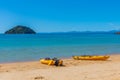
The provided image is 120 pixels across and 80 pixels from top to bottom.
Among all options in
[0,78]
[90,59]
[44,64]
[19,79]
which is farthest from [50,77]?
[90,59]

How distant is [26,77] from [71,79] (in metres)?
2.53

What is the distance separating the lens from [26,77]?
14.2 m

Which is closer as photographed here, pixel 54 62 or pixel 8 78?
pixel 8 78

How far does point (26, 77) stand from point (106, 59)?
12546mm

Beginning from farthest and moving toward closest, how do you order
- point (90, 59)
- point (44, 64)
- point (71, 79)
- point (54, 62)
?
1. point (90, 59)
2. point (44, 64)
3. point (54, 62)
4. point (71, 79)

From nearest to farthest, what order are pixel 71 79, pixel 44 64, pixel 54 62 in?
pixel 71 79 < pixel 54 62 < pixel 44 64

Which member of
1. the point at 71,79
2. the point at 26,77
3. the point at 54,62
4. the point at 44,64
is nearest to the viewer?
the point at 71,79

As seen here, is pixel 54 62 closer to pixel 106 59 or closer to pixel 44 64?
pixel 44 64

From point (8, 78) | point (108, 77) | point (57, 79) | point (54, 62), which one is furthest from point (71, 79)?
point (54, 62)

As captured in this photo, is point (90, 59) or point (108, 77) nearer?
point (108, 77)

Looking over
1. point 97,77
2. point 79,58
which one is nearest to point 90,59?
point 79,58

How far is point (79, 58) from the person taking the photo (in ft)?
83.4

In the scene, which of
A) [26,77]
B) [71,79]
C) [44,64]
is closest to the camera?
[71,79]

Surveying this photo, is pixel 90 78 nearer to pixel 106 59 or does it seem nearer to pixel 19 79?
pixel 19 79
